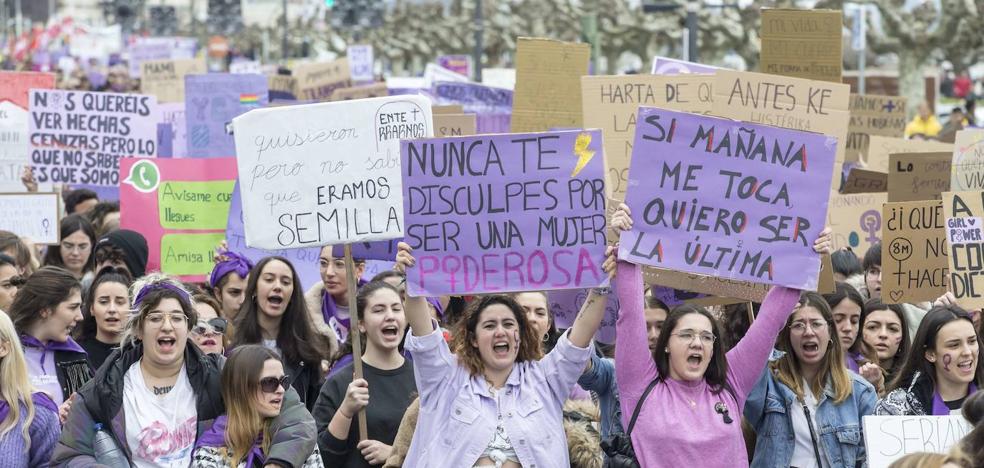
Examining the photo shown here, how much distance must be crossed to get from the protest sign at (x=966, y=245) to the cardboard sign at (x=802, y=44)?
11.8ft

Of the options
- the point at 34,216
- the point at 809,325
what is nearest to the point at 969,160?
the point at 809,325

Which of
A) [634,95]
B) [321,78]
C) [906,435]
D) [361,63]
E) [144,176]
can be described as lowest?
[906,435]

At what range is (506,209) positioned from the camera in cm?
594

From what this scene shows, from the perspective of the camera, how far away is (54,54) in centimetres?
6488

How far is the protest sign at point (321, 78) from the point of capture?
1808 centimetres

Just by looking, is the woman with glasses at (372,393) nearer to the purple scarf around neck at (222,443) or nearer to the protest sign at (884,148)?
the purple scarf around neck at (222,443)

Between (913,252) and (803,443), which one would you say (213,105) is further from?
(803,443)

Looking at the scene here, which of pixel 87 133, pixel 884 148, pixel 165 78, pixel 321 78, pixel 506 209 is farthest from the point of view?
pixel 165 78

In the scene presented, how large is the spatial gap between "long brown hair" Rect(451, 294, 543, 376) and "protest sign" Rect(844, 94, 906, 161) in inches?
307

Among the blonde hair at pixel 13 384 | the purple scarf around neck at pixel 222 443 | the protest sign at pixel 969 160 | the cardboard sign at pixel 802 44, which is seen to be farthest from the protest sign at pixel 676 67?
the blonde hair at pixel 13 384

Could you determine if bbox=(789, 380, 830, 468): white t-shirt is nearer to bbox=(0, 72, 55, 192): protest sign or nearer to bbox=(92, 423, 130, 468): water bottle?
bbox=(92, 423, 130, 468): water bottle

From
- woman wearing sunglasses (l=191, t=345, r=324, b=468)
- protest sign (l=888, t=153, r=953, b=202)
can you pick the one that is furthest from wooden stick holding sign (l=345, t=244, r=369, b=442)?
protest sign (l=888, t=153, r=953, b=202)

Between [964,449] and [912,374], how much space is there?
1834 millimetres

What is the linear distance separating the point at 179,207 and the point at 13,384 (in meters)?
4.47
